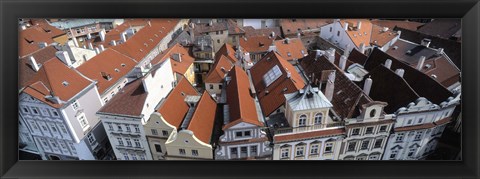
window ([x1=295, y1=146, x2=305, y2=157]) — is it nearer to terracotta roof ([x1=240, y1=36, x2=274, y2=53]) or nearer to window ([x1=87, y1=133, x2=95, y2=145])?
Result: window ([x1=87, y1=133, x2=95, y2=145])

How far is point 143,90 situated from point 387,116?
4.91m

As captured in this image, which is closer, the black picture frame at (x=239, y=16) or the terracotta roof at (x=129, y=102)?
the black picture frame at (x=239, y=16)

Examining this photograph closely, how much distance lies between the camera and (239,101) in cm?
536

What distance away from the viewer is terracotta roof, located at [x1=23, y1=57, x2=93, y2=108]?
478cm

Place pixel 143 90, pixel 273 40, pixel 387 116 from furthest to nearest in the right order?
pixel 273 40 → pixel 143 90 → pixel 387 116

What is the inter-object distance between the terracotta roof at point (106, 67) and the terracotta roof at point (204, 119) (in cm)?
273

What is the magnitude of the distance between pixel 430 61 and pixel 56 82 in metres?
9.07

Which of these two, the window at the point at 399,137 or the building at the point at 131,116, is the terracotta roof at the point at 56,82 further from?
the window at the point at 399,137

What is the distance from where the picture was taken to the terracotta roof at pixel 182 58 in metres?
7.93

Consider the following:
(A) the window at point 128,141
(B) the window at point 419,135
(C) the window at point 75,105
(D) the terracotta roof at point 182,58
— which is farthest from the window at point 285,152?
(C) the window at point 75,105
